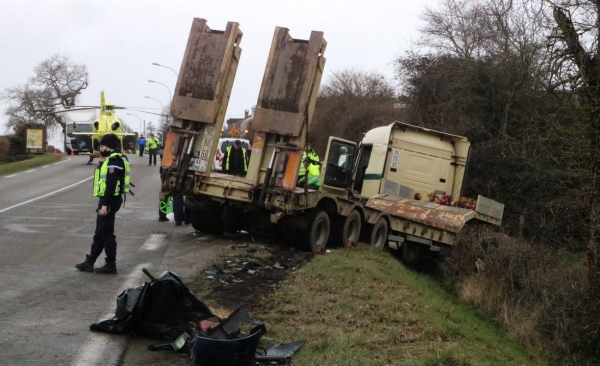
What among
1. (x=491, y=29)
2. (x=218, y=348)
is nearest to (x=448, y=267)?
(x=218, y=348)

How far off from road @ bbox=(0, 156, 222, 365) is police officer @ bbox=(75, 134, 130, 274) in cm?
22

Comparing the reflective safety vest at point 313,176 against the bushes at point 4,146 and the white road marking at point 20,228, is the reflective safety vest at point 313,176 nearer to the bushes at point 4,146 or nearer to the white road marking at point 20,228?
the white road marking at point 20,228

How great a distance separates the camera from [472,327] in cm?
1009

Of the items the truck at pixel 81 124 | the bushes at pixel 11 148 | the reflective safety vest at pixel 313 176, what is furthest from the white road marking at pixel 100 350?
the truck at pixel 81 124

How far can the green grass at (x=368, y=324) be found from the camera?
23.3ft

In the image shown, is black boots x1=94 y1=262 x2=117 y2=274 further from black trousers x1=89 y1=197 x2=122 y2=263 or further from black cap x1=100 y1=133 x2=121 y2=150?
black cap x1=100 y1=133 x2=121 y2=150

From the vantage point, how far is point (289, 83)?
1391 cm

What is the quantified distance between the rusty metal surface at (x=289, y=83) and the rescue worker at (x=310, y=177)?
1027 millimetres

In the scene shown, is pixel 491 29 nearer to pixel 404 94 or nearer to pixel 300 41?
pixel 404 94

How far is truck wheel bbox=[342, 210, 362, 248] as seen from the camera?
52.0ft

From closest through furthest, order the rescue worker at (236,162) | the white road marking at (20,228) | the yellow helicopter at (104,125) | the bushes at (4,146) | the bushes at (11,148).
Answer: the white road marking at (20,228), the rescue worker at (236,162), the yellow helicopter at (104,125), the bushes at (4,146), the bushes at (11,148)

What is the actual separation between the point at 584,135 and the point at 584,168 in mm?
556

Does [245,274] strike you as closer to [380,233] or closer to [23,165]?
[380,233]

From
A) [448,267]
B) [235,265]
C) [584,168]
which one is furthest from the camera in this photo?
[448,267]
